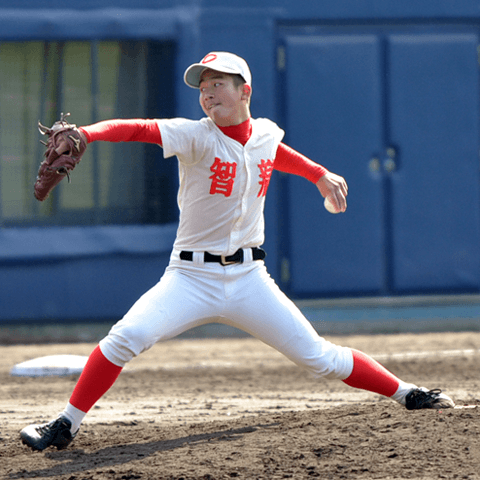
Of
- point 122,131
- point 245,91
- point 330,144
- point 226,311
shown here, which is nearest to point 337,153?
point 330,144

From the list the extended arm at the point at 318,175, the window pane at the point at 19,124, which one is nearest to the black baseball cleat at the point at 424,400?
the extended arm at the point at 318,175

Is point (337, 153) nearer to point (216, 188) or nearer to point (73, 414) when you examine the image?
point (216, 188)

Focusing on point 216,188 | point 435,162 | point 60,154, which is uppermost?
point 435,162

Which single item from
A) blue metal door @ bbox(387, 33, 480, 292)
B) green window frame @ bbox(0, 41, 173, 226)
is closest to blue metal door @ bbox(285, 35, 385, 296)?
blue metal door @ bbox(387, 33, 480, 292)

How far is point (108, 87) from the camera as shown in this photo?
359 inches

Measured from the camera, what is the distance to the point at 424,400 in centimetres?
441

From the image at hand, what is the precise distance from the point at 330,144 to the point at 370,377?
494 cm

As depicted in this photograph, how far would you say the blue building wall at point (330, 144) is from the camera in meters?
8.81

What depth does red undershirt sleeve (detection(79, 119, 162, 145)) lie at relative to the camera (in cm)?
383

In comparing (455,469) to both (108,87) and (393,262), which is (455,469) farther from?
(108,87)

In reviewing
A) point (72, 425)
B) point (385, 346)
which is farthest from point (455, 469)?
point (385, 346)

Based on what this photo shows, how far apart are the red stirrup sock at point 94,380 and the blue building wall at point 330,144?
4804 mm

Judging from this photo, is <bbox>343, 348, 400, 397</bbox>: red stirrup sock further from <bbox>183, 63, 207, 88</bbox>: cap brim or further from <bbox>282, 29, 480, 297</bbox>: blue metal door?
<bbox>282, 29, 480, 297</bbox>: blue metal door

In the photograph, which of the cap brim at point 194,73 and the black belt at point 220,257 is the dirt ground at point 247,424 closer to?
the black belt at point 220,257
